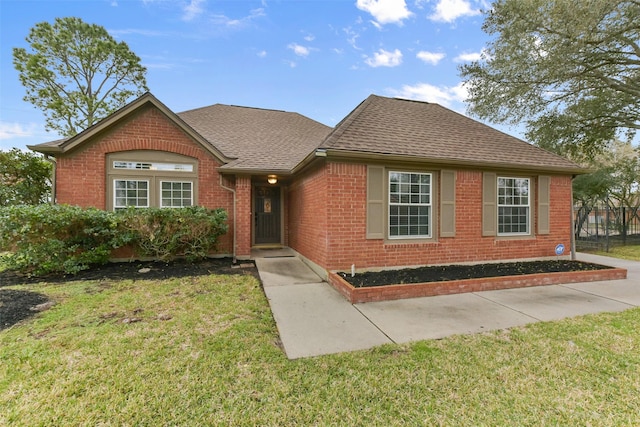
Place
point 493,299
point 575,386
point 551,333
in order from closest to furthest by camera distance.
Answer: point 575,386 < point 551,333 < point 493,299

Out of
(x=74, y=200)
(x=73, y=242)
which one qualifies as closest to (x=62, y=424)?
(x=73, y=242)

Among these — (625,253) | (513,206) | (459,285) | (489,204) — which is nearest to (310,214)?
(459,285)

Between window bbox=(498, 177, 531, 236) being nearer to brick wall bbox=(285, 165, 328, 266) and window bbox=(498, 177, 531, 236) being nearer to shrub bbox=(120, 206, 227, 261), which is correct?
brick wall bbox=(285, 165, 328, 266)

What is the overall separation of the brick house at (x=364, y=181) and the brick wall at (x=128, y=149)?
30mm

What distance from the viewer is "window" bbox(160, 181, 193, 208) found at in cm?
864

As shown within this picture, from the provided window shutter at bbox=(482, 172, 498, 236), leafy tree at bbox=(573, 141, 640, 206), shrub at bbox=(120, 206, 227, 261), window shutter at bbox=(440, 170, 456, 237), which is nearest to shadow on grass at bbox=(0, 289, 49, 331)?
shrub at bbox=(120, 206, 227, 261)

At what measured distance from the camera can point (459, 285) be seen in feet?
17.8

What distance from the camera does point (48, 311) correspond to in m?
4.32

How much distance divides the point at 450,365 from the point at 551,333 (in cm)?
184

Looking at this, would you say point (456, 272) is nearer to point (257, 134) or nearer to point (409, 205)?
point (409, 205)

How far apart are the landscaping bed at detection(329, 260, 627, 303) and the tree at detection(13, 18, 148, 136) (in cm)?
2258

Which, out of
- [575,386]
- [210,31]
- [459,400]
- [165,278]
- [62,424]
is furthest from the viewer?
[210,31]

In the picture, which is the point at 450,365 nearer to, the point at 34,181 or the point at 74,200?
the point at 74,200

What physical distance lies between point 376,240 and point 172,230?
5438 millimetres
